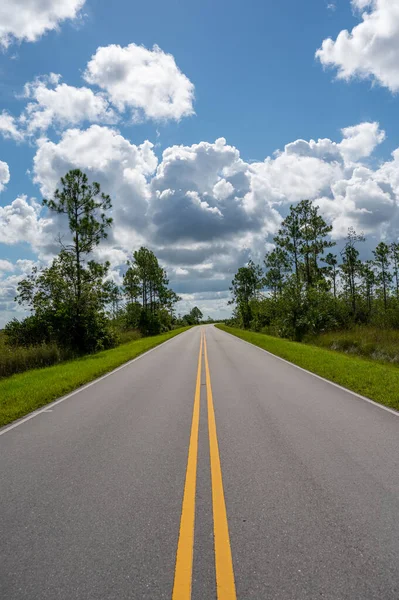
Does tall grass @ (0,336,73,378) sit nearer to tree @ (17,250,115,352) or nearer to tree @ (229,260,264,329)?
tree @ (17,250,115,352)

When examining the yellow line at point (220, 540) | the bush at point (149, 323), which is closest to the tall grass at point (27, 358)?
the yellow line at point (220, 540)

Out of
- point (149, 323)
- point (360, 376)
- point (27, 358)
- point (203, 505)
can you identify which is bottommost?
point (360, 376)

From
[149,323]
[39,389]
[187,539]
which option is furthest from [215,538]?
[149,323]

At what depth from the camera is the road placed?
2.65 meters

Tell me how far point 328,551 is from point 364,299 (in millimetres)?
51624

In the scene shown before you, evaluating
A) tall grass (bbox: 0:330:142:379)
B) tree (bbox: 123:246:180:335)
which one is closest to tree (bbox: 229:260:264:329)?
tree (bbox: 123:246:180:335)

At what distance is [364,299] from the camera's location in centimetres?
4972

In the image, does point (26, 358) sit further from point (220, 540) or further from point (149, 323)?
point (149, 323)

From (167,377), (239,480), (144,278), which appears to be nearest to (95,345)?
(167,377)

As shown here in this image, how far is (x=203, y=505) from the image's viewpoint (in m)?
3.73

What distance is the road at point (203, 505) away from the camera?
8.70 feet

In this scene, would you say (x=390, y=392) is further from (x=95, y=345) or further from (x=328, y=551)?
(x=95, y=345)

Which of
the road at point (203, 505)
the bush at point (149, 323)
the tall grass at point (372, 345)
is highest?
the bush at point (149, 323)

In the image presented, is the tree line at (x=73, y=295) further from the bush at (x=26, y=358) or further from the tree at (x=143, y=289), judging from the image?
the tree at (x=143, y=289)
